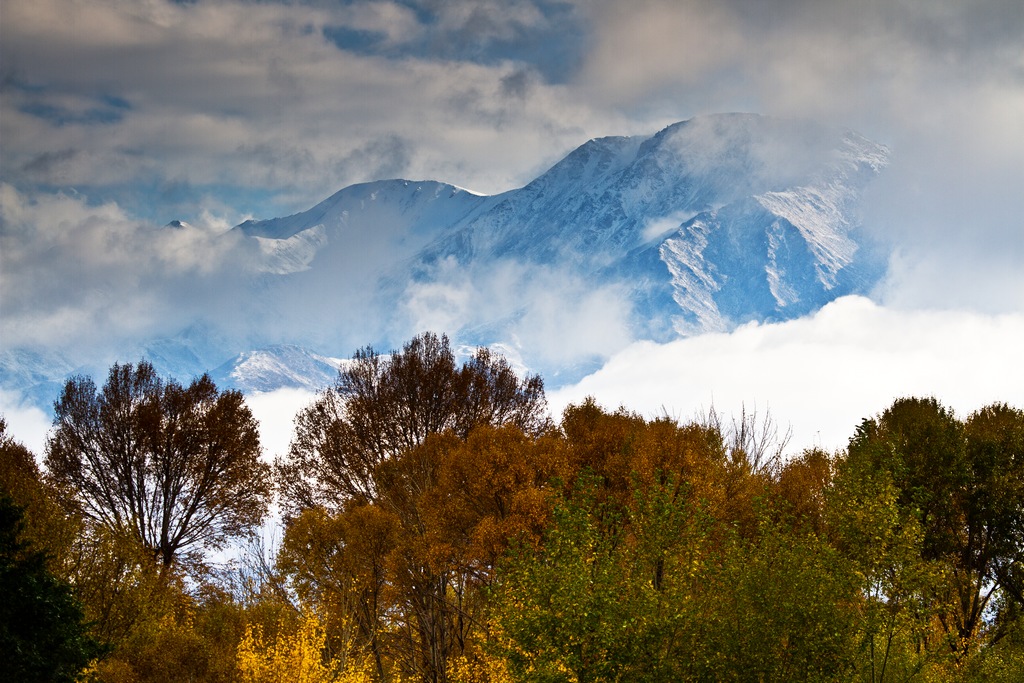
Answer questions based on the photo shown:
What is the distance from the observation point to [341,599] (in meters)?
55.3

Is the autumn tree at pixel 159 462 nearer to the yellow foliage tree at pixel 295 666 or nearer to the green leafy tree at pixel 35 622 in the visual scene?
the yellow foliage tree at pixel 295 666

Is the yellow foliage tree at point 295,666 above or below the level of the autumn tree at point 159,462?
below

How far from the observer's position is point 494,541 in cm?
4666

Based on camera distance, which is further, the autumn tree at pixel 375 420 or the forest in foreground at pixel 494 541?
the autumn tree at pixel 375 420

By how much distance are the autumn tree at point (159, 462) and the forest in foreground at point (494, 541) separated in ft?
0.53

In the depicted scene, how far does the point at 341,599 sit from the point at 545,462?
577 inches

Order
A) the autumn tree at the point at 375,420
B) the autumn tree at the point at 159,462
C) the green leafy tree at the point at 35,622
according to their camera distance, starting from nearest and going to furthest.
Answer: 1. the green leafy tree at the point at 35,622
2. the autumn tree at the point at 159,462
3. the autumn tree at the point at 375,420

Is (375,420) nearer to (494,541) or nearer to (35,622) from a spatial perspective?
(494,541)

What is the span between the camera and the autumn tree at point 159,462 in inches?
2650

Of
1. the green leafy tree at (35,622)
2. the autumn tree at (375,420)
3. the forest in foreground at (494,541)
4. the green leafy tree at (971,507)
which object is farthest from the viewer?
the autumn tree at (375,420)

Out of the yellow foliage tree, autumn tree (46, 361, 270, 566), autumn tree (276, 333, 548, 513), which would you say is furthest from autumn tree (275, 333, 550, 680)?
the yellow foliage tree

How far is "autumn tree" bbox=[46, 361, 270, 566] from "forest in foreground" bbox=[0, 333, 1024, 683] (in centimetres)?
16

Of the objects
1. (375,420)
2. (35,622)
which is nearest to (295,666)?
(35,622)

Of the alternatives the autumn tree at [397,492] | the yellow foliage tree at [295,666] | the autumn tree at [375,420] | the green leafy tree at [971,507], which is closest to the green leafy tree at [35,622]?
the yellow foliage tree at [295,666]
